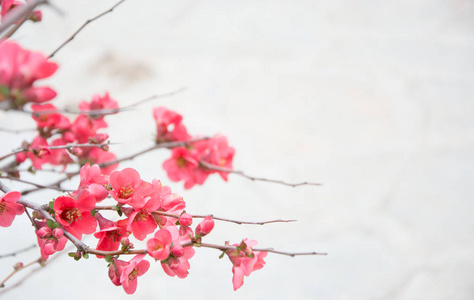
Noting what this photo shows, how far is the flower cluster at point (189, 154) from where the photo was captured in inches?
20.8

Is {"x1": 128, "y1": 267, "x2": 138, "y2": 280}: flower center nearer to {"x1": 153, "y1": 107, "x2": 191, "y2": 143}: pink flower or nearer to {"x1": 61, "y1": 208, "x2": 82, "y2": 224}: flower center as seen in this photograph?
{"x1": 61, "y1": 208, "x2": 82, "y2": 224}: flower center

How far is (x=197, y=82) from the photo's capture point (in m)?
1.14

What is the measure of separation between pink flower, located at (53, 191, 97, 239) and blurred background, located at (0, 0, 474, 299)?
1.58ft

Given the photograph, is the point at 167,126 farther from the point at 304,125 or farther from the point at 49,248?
the point at 304,125

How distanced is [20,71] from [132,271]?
Result: 162 millimetres

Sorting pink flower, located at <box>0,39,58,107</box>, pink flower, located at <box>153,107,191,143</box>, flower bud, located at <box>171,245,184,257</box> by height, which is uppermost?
pink flower, located at <box>0,39,58,107</box>

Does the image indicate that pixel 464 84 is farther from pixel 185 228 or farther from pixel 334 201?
pixel 185 228

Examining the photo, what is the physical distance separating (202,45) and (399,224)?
666 mm

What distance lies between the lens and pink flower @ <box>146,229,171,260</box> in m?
0.29

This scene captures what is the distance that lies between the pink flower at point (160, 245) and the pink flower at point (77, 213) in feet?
0.18

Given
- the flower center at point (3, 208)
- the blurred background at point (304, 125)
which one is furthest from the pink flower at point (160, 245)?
the blurred background at point (304, 125)

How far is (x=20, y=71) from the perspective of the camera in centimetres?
21

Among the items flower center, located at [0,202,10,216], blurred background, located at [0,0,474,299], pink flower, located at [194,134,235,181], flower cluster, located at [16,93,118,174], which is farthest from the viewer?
blurred background, located at [0,0,474,299]

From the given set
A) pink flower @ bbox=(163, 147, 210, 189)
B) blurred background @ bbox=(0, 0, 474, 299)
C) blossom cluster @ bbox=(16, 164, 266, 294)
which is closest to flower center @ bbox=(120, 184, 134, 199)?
blossom cluster @ bbox=(16, 164, 266, 294)
